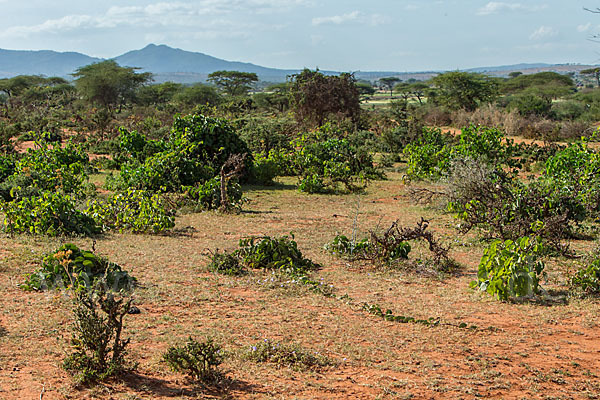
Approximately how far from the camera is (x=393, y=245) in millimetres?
6656

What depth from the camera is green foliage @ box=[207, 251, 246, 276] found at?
6098 millimetres

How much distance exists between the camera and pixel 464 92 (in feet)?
101

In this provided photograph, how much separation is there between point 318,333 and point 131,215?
4355 mm

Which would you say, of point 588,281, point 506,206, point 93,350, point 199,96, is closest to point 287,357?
point 93,350

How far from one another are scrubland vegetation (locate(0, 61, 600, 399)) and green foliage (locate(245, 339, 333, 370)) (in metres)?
0.01

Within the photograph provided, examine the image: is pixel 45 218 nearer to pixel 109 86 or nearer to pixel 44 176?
pixel 44 176

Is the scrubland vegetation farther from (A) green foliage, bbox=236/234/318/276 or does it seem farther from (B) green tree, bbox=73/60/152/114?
(B) green tree, bbox=73/60/152/114

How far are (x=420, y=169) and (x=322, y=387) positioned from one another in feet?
31.9

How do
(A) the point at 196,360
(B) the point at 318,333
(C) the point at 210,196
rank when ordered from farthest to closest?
(C) the point at 210,196
(B) the point at 318,333
(A) the point at 196,360

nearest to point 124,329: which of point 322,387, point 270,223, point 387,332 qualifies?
point 322,387

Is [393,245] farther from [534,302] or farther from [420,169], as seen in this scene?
[420,169]

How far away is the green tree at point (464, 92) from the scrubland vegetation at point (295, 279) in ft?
61.7

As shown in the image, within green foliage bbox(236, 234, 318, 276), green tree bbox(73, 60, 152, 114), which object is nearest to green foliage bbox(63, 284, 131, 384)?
green foliage bbox(236, 234, 318, 276)

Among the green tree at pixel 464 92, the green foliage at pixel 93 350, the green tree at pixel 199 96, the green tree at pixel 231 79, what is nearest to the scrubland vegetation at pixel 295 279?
the green foliage at pixel 93 350
